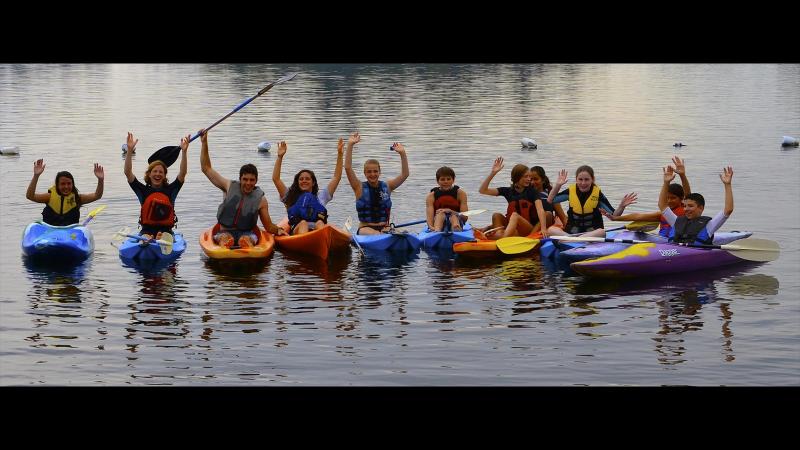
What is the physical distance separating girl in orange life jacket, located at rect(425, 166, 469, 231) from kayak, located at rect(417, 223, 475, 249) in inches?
6.4

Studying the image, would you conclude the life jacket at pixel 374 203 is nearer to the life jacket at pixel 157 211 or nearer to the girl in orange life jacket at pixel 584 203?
the girl in orange life jacket at pixel 584 203

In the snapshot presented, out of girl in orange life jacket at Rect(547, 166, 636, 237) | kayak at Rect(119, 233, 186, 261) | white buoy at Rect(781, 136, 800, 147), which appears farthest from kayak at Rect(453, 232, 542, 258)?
white buoy at Rect(781, 136, 800, 147)

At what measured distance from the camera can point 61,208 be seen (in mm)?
15867

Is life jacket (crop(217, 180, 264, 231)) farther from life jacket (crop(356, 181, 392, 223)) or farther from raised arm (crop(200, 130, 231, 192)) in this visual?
life jacket (crop(356, 181, 392, 223))

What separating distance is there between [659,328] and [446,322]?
2.10 meters

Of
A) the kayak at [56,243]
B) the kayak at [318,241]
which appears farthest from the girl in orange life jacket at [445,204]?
the kayak at [56,243]

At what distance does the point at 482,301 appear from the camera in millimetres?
13898

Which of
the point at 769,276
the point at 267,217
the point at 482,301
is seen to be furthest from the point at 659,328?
the point at 267,217

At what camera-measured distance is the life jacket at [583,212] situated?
15.7 metres

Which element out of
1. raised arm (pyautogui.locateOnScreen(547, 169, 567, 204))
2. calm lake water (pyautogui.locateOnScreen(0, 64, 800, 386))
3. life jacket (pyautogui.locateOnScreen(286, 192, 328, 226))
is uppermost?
raised arm (pyautogui.locateOnScreen(547, 169, 567, 204))

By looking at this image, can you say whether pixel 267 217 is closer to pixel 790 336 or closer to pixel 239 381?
pixel 239 381

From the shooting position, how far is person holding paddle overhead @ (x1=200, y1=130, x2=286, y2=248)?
15.7 m

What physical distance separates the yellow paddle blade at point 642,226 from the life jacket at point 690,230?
1.44 ft

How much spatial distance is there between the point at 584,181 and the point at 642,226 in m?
1.04
